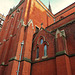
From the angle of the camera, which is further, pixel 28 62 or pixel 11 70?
pixel 28 62

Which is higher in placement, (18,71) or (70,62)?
(70,62)

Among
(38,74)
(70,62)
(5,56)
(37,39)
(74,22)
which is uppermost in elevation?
(74,22)

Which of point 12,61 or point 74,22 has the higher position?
point 74,22

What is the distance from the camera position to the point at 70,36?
27.9 ft

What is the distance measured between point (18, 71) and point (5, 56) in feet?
14.2

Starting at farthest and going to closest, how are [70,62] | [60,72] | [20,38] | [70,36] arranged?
1. [20,38]
2. [70,36]
3. [70,62]
4. [60,72]

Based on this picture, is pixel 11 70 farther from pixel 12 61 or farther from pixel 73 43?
pixel 73 43

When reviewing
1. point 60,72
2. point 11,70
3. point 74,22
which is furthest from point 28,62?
point 74,22

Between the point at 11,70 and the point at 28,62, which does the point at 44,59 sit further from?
the point at 11,70

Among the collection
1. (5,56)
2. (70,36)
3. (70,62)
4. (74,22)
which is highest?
Answer: (74,22)

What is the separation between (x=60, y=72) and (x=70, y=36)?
3.89 metres

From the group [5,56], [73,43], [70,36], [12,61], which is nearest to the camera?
[73,43]

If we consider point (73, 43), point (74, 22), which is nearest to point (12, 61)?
point (73, 43)

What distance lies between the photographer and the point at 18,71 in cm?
882
